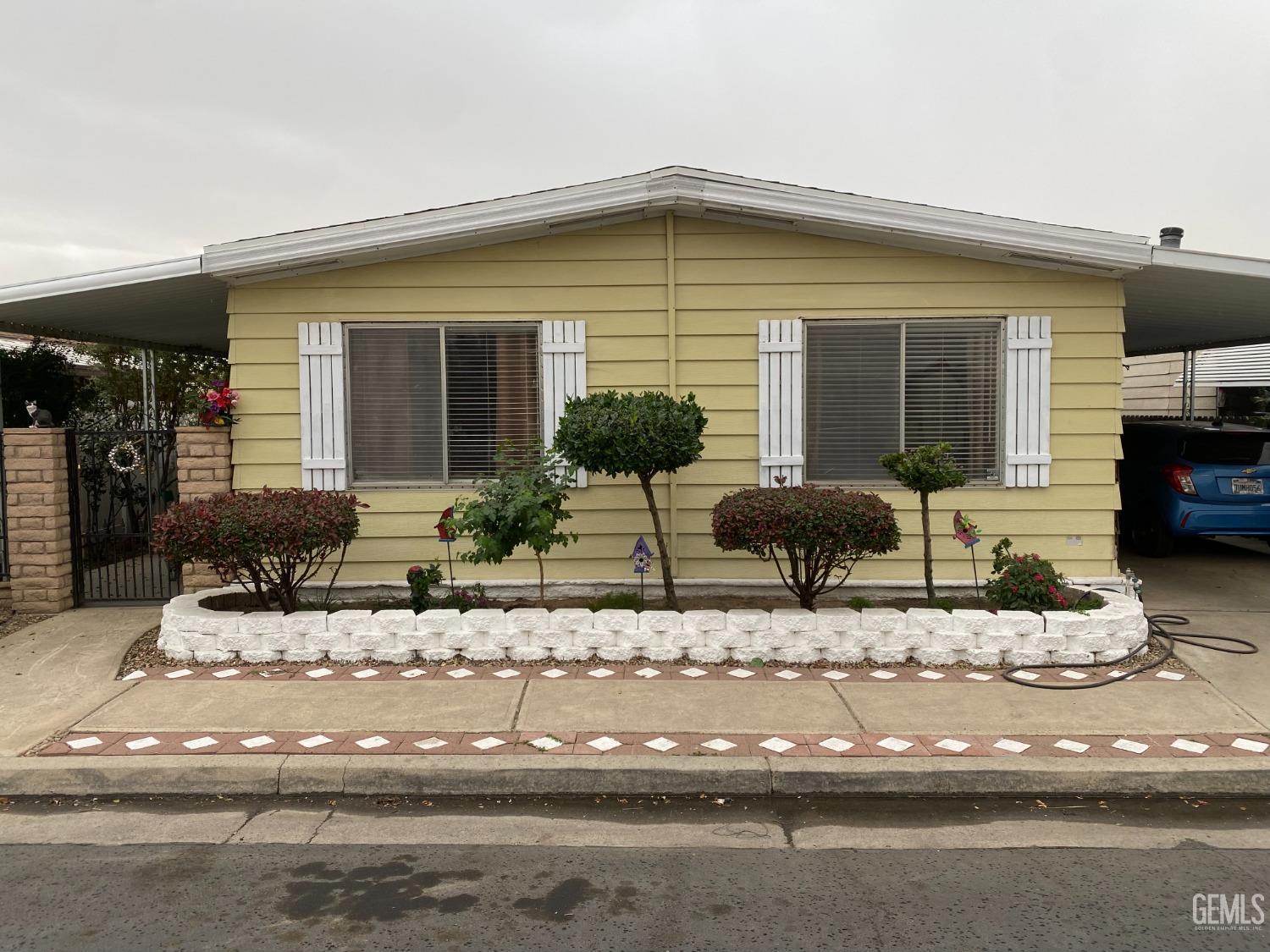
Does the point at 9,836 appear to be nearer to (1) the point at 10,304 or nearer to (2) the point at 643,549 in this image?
(2) the point at 643,549

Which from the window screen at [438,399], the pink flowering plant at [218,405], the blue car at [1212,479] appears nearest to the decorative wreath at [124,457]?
the pink flowering plant at [218,405]

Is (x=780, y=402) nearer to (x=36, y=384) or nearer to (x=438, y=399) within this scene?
(x=438, y=399)

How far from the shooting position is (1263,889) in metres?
3.60

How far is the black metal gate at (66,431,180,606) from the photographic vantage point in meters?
8.04

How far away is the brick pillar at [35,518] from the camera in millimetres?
7723

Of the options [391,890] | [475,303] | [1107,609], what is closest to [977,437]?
[1107,609]

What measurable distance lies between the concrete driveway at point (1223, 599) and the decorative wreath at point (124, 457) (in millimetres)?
8784

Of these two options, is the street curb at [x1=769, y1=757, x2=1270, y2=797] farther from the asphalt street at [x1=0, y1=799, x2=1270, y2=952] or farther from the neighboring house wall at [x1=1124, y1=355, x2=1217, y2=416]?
the neighboring house wall at [x1=1124, y1=355, x2=1217, y2=416]

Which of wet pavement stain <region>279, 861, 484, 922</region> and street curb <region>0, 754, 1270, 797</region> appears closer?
wet pavement stain <region>279, 861, 484, 922</region>

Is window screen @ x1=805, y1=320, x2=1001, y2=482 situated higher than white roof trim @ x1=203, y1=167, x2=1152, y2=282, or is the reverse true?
white roof trim @ x1=203, y1=167, x2=1152, y2=282

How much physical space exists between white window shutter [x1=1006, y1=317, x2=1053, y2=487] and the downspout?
Answer: 2739 mm

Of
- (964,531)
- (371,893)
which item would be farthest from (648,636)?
(371,893)

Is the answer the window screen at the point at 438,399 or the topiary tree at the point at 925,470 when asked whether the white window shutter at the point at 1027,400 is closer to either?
the topiary tree at the point at 925,470

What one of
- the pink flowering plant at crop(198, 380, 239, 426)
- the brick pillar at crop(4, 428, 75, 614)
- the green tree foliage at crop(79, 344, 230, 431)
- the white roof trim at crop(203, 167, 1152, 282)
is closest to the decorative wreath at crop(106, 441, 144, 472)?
the brick pillar at crop(4, 428, 75, 614)
